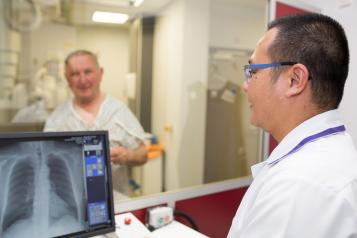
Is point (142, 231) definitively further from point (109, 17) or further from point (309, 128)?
point (109, 17)

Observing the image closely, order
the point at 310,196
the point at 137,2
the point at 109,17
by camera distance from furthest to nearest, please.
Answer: the point at 109,17 → the point at 137,2 → the point at 310,196

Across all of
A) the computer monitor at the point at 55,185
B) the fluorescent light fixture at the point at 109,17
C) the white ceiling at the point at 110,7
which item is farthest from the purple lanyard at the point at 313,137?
the fluorescent light fixture at the point at 109,17

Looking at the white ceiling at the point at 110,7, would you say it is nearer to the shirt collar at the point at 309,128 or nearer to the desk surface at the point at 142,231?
the desk surface at the point at 142,231

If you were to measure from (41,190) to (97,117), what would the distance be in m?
0.89

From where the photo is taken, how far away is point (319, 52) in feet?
2.79

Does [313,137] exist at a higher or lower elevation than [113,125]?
higher

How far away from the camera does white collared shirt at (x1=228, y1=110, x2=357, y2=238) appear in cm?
67

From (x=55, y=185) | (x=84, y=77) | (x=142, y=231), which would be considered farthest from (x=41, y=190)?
(x=84, y=77)

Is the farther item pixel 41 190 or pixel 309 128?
pixel 41 190

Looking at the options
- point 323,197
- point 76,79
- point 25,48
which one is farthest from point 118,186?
point 25,48

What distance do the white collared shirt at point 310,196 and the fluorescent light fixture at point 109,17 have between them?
2.60m

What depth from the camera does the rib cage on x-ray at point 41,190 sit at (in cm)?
94

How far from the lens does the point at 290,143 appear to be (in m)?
0.87

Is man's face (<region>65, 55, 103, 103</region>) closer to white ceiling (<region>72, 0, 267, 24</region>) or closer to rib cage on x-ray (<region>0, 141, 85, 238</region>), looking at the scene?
rib cage on x-ray (<region>0, 141, 85, 238</region>)
